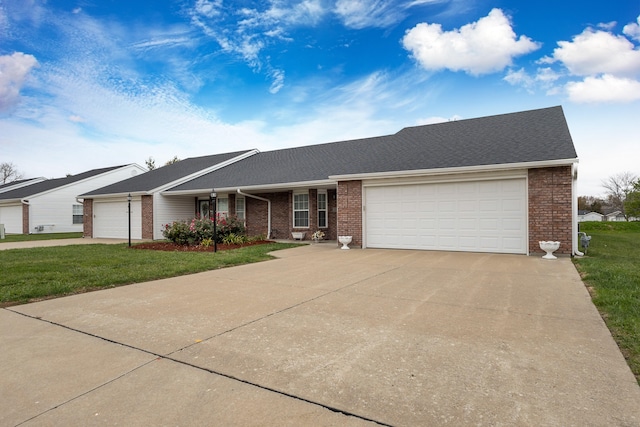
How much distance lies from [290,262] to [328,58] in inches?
427

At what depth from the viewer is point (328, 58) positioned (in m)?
16.0

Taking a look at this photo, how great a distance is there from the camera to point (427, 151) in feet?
42.2

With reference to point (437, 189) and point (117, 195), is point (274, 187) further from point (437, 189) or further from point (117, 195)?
point (117, 195)

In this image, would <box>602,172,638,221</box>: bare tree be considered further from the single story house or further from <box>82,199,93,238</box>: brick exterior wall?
<box>82,199,93,238</box>: brick exterior wall

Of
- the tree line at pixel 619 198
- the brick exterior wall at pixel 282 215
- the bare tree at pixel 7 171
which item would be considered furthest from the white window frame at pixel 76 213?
the tree line at pixel 619 198

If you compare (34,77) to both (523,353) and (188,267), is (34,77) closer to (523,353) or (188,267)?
(188,267)

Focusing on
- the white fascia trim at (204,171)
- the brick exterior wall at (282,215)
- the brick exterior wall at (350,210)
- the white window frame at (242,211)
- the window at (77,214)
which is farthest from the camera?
the window at (77,214)

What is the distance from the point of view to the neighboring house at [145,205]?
707 inches

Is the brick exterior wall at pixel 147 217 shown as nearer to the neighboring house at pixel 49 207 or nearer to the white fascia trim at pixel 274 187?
the white fascia trim at pixel 274 187

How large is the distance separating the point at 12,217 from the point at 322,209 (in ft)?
83.2

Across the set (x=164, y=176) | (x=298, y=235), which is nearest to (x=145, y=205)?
(x=164, y=176)

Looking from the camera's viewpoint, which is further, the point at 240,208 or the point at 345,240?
the point at 240,208

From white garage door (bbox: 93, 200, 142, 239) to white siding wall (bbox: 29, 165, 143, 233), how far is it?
7382mm

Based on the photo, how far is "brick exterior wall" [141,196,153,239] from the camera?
1780 centimetres
